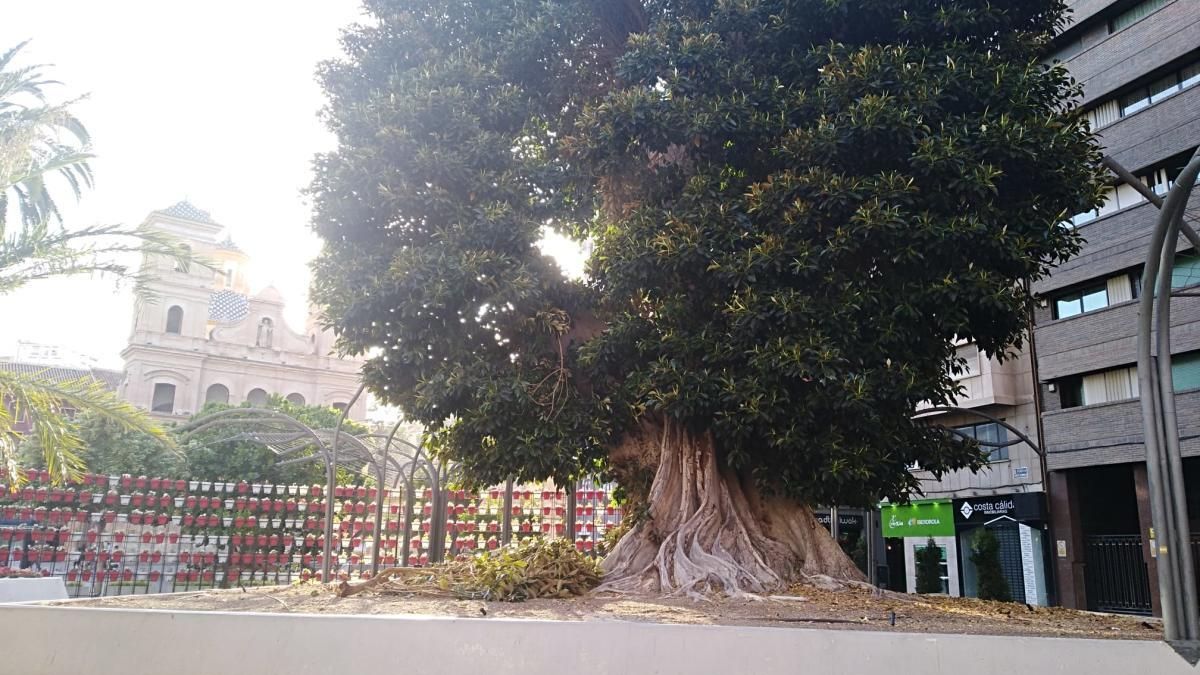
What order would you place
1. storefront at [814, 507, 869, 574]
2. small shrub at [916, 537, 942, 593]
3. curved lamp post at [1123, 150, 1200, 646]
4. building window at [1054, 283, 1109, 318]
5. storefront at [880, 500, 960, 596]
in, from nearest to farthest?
curved lamp post at [1123, 150, 1200, 646], building window at [1054, 283, 1109, 318], small shrub at [916, 537, 942, 593], storefront at [880, 500, 960, 596], storefront at [814, 507, 869, 574]

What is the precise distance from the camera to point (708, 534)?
10.6 m

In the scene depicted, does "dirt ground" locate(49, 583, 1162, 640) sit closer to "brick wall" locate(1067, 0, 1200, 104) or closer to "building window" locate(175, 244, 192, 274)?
"building window" locate(175, 244, 192, 274)

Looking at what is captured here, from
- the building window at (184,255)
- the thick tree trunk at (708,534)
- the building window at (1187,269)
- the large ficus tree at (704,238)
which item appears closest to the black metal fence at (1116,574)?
the building window at (1187,269)

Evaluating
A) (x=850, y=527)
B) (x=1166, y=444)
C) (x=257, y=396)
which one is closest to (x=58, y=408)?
(x=1166, y=444)

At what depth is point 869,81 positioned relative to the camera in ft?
31.3

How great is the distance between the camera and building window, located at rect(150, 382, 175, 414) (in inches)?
1986

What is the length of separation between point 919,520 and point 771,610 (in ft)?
71.5

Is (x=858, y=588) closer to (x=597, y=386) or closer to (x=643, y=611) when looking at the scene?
(x=643, y=611)

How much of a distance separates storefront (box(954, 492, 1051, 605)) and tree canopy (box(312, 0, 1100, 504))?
51.4ft

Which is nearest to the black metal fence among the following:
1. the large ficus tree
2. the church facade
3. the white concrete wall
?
the large ficus tree

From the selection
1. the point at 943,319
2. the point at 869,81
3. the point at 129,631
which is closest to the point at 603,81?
the point at 869,81

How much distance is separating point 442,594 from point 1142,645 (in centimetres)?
671

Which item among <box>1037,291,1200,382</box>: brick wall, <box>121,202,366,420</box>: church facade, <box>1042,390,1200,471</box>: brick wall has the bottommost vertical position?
<box>1042,390,1200,471</box>: brick wall

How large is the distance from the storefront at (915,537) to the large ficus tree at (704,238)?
698 inches
